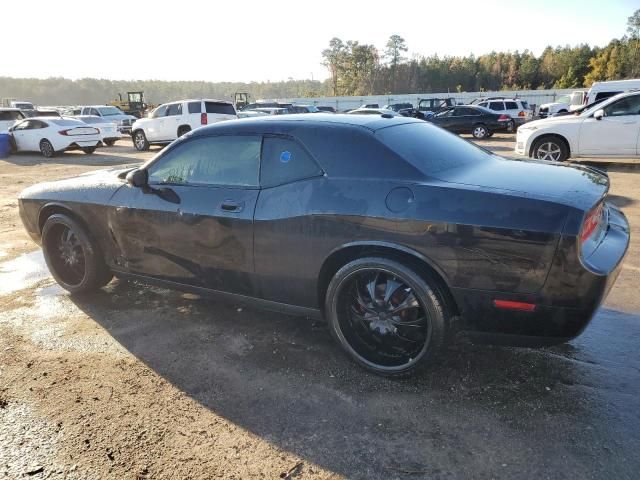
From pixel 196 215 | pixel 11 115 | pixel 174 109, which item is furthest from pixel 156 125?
pixel 196 215

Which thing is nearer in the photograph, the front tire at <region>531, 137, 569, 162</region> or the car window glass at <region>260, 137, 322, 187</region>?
the car window glass at <region>260, 137, 322, 187</region>

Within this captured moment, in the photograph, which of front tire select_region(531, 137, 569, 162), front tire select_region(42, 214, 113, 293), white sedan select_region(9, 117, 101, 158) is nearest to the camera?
front tire select_region(42, 214, 113, 293)

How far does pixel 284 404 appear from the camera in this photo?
2.72m

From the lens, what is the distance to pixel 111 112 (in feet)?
82.1

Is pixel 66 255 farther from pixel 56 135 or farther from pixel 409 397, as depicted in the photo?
pixel 56 135

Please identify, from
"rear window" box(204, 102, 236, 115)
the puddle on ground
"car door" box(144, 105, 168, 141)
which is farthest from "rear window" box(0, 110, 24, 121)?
the puddle on ground

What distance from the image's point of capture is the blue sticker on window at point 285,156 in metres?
3.17

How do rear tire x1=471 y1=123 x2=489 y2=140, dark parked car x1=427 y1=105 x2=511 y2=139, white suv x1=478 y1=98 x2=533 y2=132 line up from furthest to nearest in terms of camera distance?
white suv x1=478 y1=98 x2=533 y2=132 → rear tire x1=471 y1=123 x2=489 y2=140 → dark parked car x1=427 y1=105 x2=511 y2=139

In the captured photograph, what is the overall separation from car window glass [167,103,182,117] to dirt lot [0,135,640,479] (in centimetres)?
1446

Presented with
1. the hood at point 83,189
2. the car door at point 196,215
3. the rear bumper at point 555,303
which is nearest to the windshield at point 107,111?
the hood at point 83,189

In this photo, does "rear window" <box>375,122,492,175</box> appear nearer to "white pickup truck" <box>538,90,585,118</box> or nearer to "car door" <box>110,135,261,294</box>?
"car door" <box>110,135,261,294</box>

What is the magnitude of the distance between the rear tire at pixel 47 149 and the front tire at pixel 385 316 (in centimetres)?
1695

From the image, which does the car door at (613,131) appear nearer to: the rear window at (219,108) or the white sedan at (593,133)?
the white sedan at (593,133)

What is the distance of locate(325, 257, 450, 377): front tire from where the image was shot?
2672mm
